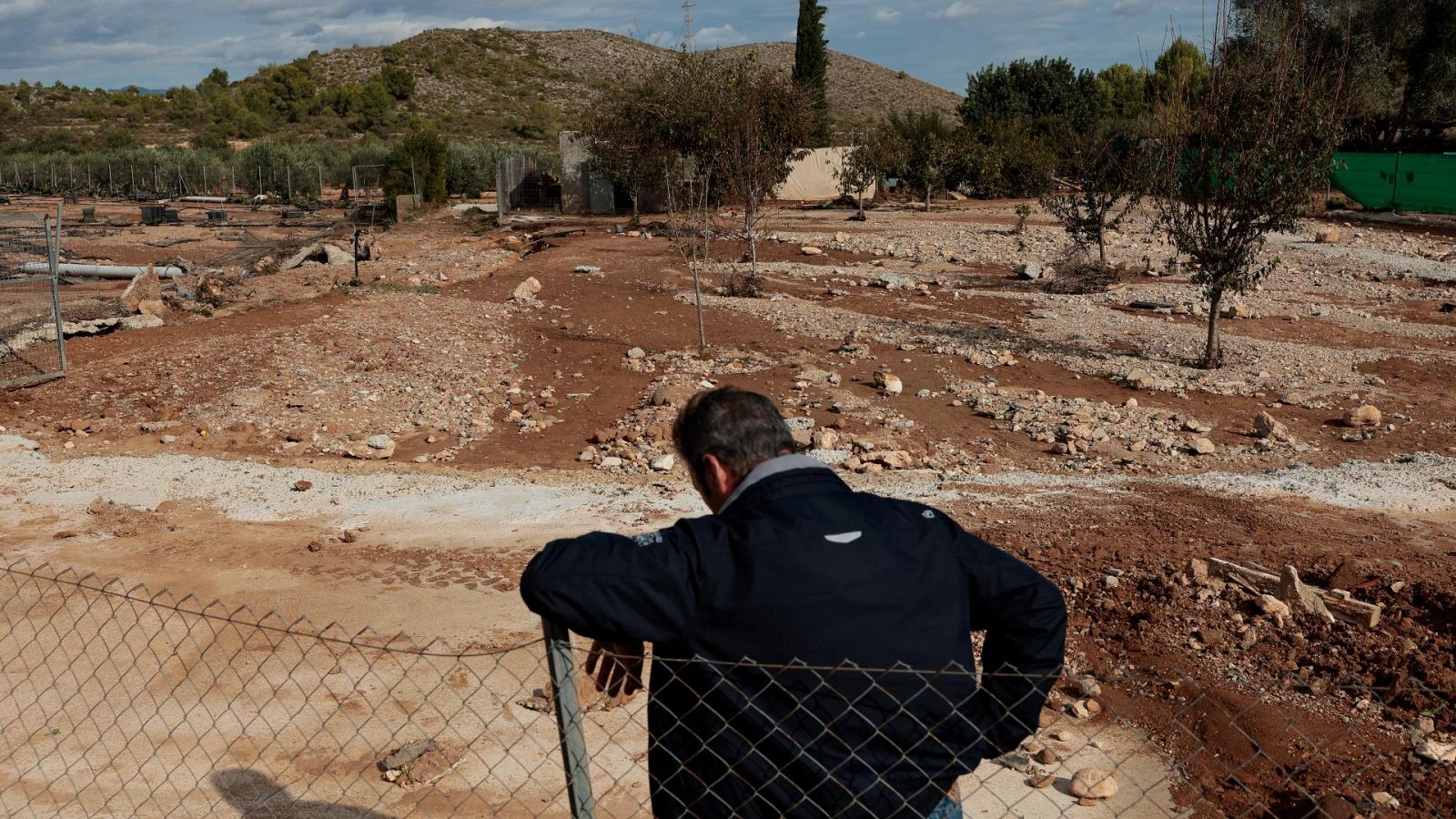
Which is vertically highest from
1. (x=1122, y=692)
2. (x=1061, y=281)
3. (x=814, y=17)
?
(x=814, y=17)

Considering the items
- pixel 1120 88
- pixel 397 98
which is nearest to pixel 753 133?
pixel 1120 88

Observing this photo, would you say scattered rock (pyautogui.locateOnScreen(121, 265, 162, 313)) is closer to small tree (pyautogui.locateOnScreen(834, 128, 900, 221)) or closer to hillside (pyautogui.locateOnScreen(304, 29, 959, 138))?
small tree (pyautogui.locateOnScreen(834, 128, 900, 221))

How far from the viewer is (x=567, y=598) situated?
229 cm

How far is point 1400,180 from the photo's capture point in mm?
28375

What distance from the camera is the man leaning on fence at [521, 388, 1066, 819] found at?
7.52 feet

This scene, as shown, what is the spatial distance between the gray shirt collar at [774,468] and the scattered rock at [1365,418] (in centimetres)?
1062

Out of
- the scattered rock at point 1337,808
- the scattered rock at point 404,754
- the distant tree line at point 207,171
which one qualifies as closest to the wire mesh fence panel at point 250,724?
the scattered rock at point 404,754

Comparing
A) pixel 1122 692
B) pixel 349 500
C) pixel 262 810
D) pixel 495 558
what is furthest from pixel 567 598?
pixel 349 500

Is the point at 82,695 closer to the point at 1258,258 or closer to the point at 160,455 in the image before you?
the point at 160,455

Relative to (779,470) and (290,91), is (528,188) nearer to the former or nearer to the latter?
(779,470)

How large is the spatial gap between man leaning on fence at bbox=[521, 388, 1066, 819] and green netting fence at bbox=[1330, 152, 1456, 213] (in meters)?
28.9

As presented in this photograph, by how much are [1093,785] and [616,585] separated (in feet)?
10.7

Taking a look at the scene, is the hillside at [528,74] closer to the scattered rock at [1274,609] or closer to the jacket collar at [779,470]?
the scattered rock at [1274,609]

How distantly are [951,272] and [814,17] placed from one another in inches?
1024
